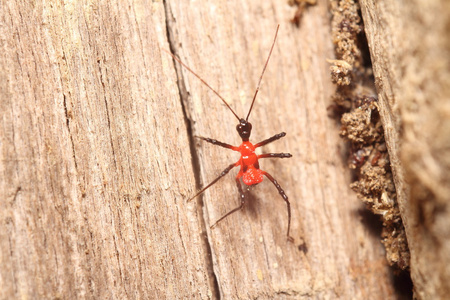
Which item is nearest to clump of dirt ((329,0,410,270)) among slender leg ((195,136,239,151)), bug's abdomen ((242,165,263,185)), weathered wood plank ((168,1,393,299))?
weathered wood plank ((168,1,393,299))

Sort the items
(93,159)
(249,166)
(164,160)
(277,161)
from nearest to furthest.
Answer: (93,159) → (164,160) → (249,166) → (277,161)

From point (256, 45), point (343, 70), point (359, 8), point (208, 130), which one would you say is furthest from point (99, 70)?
point (359, 8)

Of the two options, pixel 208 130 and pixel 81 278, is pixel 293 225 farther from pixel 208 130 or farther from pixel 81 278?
pixel 81 278

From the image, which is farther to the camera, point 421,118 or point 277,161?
point 277,161

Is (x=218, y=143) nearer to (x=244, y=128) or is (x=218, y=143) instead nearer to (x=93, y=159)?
(x=244, y=128)

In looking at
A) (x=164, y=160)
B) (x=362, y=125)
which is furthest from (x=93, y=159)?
(x=362, y=125)

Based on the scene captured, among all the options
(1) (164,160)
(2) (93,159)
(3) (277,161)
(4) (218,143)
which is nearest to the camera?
(2) (93,159)
